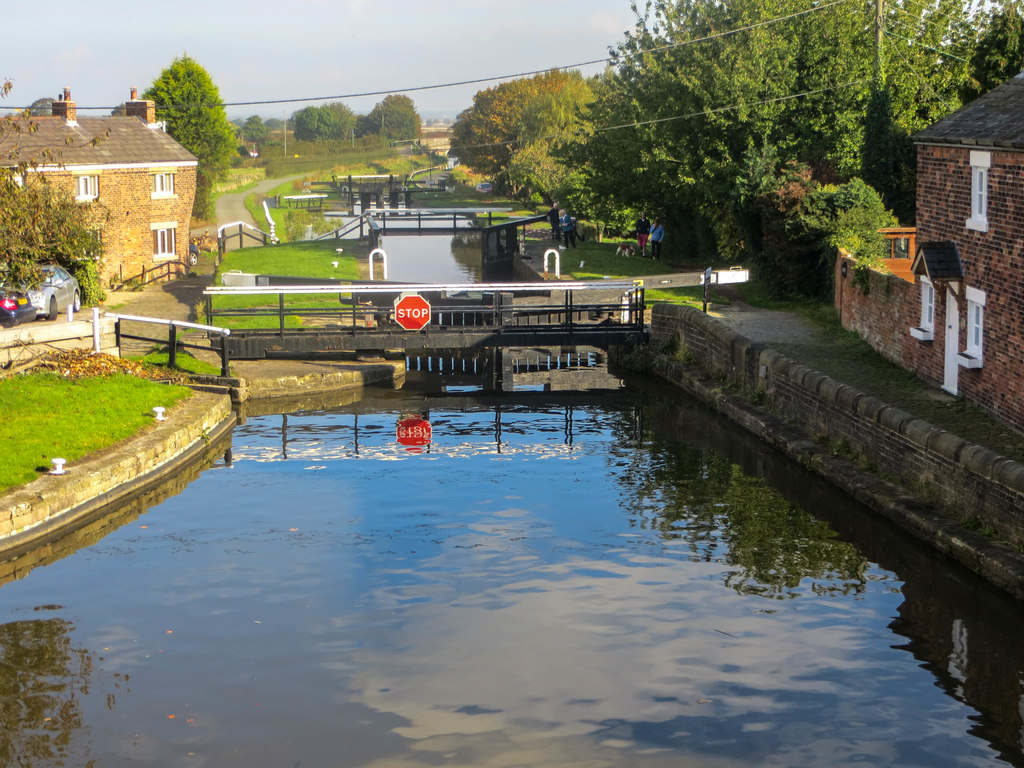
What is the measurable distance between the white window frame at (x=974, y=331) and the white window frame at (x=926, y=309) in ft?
4.47

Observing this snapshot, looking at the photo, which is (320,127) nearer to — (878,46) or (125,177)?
(125,177)

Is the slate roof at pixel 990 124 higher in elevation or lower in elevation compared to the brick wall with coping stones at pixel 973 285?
higher

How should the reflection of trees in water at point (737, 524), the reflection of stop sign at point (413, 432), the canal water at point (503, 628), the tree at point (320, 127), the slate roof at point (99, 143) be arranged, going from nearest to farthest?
the canal water at point (503, 628), the reflection of trees in water at point (737, 524), the reflection of stop sign at point (413, 432), the slate roof at point (99, 143), the tree at point (320, 127)

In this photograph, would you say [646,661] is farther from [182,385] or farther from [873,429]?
[182,385]

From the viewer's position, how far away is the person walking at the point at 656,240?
1553 inches

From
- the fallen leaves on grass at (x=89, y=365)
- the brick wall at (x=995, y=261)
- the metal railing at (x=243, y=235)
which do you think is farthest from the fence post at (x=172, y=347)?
the metal railing at (x=243, y=235)

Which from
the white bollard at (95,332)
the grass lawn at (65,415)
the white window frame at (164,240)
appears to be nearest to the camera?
the grass lawn at (65,415)

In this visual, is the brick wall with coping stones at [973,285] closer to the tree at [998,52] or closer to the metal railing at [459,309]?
the metal railing at [459,309]

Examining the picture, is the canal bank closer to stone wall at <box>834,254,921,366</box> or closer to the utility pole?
stone wall at <box>834,254,921,366</box>

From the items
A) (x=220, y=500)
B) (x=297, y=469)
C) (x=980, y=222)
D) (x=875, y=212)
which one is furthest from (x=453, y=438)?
(x=875, y=212)

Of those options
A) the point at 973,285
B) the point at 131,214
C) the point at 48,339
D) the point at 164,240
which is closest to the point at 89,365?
the point at 48,339

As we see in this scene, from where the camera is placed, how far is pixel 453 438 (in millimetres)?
21234

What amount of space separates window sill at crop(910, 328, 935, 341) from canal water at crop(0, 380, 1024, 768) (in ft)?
10.9

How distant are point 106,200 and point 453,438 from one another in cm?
2029
